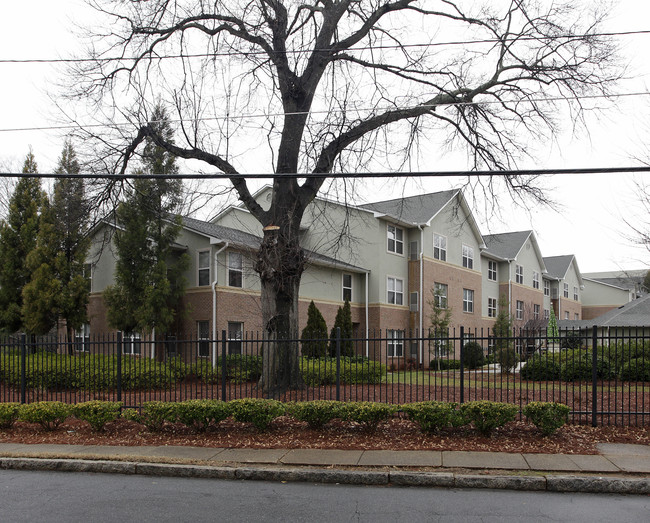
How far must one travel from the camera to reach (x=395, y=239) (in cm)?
3042

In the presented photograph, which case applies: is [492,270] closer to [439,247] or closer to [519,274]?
[519,274]

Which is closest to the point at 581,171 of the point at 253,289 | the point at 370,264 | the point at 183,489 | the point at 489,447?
the point at 489,447

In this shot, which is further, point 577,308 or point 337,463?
point 577,308

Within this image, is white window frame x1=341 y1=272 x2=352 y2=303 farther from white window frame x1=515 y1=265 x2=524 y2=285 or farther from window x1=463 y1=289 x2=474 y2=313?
white window frame x1=515 y1=265 x2=524 y2=285

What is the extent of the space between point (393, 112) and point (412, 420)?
Result: 7.88 metres

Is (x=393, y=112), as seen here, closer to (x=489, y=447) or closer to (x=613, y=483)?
(x=489, y=447)

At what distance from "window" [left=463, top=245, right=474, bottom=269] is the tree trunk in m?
22.8

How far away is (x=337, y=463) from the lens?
8.41 meters

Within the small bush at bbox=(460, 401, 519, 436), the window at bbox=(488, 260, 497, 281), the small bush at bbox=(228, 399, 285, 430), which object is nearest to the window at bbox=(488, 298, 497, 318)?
the window at bbox=(488, 260, 497, 281)

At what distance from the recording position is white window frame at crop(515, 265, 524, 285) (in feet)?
138

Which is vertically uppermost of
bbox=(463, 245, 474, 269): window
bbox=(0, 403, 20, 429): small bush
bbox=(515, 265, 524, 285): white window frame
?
bbox=(463, 245, 474, 269): window

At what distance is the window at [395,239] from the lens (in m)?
30.0

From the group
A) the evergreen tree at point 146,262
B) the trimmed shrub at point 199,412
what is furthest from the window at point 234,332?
the trimmed shrub at point 199,412

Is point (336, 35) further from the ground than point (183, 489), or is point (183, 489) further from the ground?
point (336, 35)
